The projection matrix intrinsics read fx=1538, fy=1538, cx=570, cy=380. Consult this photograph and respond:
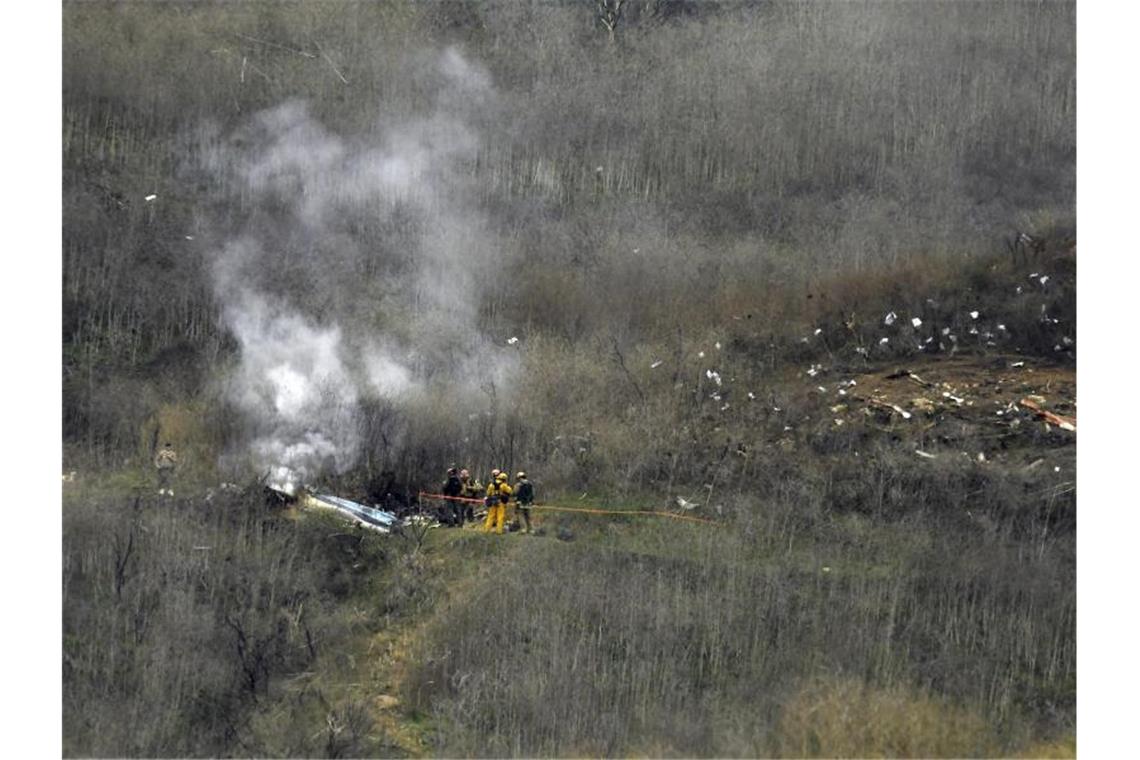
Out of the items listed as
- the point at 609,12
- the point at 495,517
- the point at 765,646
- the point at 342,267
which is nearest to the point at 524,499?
the point at 495,517

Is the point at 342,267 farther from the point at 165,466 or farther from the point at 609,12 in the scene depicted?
the point at 609,12

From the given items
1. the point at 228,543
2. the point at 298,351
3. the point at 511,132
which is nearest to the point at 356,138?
the point at 511,132

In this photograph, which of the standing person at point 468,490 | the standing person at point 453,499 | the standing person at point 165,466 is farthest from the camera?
the standing person at point 468,490

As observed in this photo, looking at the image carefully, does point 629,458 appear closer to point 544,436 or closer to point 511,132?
point 544,436

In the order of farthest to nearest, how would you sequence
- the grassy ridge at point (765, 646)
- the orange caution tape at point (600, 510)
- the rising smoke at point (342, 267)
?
the rising smoke at point (342, 267) < the orange caution tape at point (600, 510) < the grassy ridge at point (765, 646)

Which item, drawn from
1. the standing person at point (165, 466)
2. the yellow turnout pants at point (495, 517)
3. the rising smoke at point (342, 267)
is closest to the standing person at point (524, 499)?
the yellow turnout pants at point (495, 517)

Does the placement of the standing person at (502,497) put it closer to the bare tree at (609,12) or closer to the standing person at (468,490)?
the standing person at (468,490)

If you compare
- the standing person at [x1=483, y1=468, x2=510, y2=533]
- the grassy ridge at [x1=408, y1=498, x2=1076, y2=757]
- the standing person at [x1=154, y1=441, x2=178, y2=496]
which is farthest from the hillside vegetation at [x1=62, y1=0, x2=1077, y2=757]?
the standing person at [x1=483, y1=468, x2=510, y2=533]
